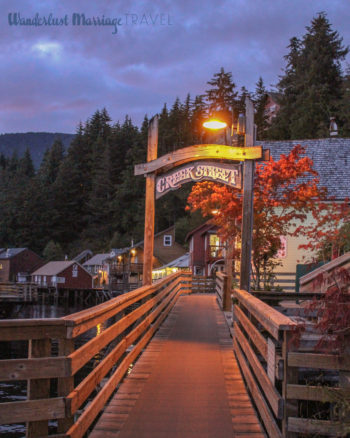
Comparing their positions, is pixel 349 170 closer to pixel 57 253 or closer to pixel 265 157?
pixel 265 157

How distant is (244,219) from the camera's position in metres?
10.8

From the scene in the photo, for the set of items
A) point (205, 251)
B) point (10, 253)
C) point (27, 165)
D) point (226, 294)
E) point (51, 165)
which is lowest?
point (226, 294)

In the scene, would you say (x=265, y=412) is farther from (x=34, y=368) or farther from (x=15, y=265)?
(x=15, y=265)

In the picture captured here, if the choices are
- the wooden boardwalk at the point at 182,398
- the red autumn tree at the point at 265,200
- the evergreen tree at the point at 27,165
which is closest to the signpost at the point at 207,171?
the wooden boardwalk at the point at 182,398

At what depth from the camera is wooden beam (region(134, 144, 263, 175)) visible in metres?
10.8

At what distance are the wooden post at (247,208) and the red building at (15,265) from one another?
69.9 metres

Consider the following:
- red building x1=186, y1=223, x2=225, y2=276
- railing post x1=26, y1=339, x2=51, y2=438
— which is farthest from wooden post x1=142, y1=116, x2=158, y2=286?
red building x1=186, y1=223, x2=225, y2=276

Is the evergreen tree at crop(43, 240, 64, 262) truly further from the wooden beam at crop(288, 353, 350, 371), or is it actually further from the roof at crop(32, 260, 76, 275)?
the wooden beam at crop(288, 353, 350, 371)

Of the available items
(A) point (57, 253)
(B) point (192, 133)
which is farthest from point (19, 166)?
(B) point (192, 133)

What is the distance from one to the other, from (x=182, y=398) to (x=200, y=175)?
5.74 meters

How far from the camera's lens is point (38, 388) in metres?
4.12

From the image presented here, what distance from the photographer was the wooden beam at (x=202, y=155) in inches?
426

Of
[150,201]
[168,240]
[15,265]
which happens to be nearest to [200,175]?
[150,201]

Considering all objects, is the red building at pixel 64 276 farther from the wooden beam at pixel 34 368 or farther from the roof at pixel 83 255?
the wooden beam at pixel 34 368
